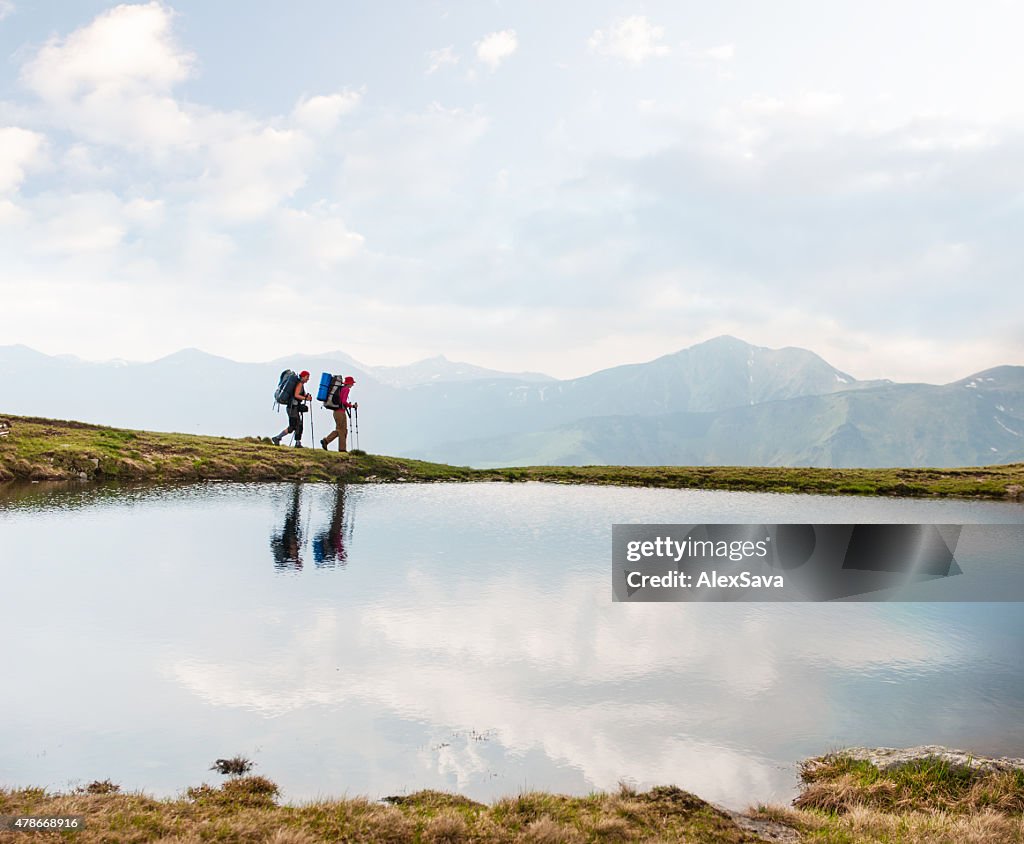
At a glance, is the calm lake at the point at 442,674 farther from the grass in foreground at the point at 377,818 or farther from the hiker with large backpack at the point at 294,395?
the hiker with large backpack at the point at 294,395

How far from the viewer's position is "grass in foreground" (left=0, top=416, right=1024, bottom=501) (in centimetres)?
6128

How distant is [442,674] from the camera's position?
17.2 m

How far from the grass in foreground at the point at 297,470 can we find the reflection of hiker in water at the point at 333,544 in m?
27.9

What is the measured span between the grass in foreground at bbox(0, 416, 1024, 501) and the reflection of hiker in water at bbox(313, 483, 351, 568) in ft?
91.6

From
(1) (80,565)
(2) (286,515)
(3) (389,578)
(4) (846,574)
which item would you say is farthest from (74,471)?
(4) (846,574)

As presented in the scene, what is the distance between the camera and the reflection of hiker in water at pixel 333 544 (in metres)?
30.1

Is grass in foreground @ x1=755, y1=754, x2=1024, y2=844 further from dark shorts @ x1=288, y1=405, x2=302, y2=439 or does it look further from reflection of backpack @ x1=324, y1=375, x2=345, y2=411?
dark shorts @ x1=288, y1=405, x2=302, y2=439

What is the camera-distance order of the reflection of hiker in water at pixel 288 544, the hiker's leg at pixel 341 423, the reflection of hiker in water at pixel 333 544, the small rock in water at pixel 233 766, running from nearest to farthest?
the small rock in water at pixel 233 766 < the reflection of hiker in water at pixel 288 544 < the reflection of hiker in water at pixel 333 544 < the hiker's leg at pixel 341 423

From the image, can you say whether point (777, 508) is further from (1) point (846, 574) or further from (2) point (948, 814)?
(2) point (948, 814)

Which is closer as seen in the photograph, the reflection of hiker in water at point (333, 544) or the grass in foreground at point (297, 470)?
the reflection of hiker in water at point (333, 544)

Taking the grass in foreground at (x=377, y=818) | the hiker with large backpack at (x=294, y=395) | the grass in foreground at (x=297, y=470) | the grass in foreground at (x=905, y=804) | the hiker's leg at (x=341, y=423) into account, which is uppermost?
the hiker with large backpack at (x=294, y=395)

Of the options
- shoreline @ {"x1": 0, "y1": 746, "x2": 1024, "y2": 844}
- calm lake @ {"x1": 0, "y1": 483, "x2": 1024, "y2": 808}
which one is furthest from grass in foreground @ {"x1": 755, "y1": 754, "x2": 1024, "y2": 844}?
calm lake @ {"x1": 0, "y1": 483, "x2": 1024, "y2": 808}

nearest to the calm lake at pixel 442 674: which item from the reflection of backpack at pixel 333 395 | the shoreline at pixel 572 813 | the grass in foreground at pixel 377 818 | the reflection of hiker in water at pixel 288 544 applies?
the reflection of hiker in water at pixel 288 544

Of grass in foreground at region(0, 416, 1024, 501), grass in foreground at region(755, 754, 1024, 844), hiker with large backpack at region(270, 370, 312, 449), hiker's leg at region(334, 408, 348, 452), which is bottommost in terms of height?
grass in foreground at region(755, 754, 1024, 844)
